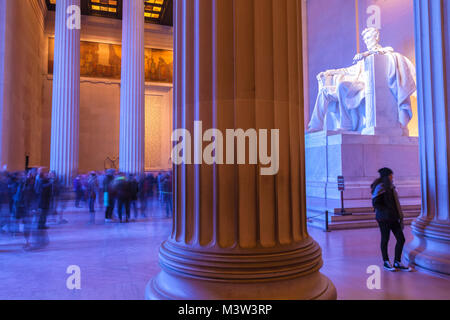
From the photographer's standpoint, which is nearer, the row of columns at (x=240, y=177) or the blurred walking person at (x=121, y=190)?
the row of columns at (x=240, y=177)

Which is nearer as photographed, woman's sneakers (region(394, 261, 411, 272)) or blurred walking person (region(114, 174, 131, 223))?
woman's sneakers (region(394, 261, 411, 272))

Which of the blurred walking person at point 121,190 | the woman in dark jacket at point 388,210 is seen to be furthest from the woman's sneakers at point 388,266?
the blurred walking person at point 121,190

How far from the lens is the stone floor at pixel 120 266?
12.4 feet

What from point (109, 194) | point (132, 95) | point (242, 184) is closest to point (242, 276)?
point (242, 184)

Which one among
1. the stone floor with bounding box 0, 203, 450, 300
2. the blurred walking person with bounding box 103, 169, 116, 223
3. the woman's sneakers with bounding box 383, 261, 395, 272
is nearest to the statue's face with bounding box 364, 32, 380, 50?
the stone floor with bounding box 0, 203, 450, 300

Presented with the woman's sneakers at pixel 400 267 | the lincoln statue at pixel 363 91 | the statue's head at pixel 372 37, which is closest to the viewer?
the woman's sneakers at pixel 400 267

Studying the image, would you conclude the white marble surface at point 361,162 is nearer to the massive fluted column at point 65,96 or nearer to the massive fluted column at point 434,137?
the massive fluted column at point 434,137

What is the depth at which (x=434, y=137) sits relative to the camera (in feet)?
15.6

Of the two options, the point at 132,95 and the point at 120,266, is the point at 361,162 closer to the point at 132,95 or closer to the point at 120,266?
the point at 120,266

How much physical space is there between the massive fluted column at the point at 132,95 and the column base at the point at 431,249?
13810mm

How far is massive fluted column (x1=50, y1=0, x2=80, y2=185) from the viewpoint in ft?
50.1

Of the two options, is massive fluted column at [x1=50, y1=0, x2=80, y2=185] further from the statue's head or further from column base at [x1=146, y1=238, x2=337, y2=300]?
column base at [x1=146, y1=238, x2=337, y2=300]

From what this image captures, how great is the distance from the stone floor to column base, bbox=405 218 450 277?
0.64 ft
